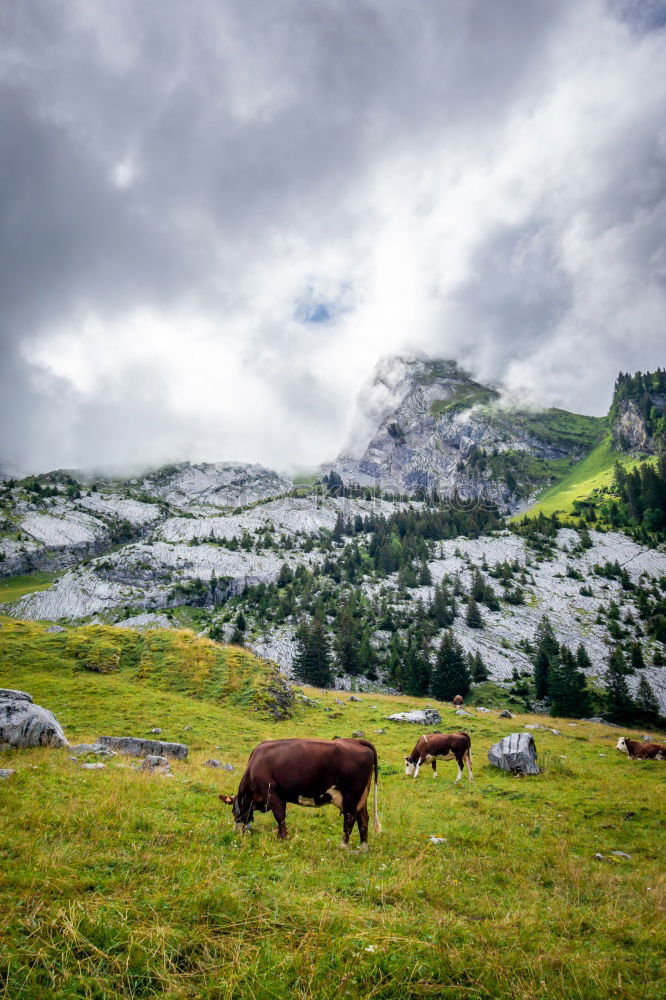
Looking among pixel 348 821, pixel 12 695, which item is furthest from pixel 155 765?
pixel 348 821

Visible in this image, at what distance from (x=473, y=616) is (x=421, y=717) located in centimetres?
7612

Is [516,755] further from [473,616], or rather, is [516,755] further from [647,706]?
[473,616]

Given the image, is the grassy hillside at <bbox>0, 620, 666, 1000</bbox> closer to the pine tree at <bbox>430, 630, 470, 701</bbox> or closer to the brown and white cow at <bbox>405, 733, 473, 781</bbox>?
the brown and white cow at <bbox>405, 733, 473, 781</bbox>

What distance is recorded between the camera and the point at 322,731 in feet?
105

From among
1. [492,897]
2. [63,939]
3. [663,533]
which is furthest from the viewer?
[663,533]

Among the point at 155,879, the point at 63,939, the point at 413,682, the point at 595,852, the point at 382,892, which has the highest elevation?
the point at 63,939

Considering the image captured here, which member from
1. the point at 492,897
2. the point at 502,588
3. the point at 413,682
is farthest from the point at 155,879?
the point at 502,588

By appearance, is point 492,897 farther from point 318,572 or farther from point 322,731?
point 318,572

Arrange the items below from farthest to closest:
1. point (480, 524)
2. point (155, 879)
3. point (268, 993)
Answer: point (480, 524) → point (155, 879) → point (268, 993)

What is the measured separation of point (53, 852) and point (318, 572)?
147691mm

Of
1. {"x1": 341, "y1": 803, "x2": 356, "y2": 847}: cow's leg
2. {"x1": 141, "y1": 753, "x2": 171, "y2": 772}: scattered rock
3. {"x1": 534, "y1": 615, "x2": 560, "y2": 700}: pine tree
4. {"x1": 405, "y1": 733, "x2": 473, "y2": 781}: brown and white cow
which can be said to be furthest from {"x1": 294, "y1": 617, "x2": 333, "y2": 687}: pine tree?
{"x1": 341, "y1": 803, "x2": 356, "y2": 847}: cow's leg

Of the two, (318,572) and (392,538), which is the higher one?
(392,538)

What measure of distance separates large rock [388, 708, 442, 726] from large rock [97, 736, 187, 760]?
23.3 m

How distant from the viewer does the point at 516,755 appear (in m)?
23.0
